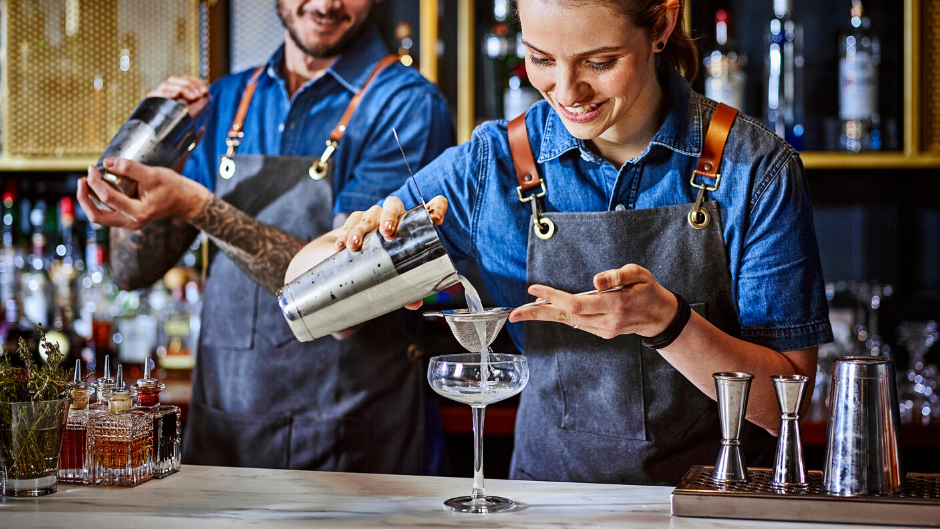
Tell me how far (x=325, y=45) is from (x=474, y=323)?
123 cm

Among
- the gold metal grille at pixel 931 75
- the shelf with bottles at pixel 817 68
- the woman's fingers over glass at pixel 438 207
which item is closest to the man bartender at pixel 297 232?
the shelf with bottles at pixel 817 68

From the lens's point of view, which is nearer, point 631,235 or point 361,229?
point 361,229

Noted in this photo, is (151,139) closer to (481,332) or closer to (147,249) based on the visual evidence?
(147,249)

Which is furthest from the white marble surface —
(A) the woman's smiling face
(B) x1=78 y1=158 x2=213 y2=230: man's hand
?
(B) x1=78 y1=158 x2=213 y2=230: man's hand

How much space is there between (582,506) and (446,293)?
156 cm

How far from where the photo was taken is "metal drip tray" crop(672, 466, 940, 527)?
1.15 metres

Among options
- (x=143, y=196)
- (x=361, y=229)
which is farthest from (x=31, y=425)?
(x=143, y=196)

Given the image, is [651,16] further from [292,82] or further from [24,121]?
[24,121]

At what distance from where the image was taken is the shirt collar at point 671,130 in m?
1.62

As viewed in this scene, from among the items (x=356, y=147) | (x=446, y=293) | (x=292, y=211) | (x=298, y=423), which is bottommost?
(x=298, y=423)

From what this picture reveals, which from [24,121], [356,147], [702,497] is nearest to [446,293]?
[356,147]

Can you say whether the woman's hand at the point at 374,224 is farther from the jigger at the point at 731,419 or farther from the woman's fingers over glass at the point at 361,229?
the jigger at the point at 731,419

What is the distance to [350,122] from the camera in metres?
2.21

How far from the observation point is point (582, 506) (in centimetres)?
128
